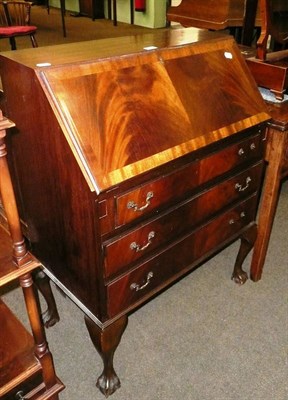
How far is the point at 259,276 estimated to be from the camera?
6.63ft

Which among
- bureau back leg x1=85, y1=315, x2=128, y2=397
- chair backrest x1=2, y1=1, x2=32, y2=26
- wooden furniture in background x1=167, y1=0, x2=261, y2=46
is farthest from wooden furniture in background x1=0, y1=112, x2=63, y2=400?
chair backrest x1=2, y1=1, x2=32, y2=26

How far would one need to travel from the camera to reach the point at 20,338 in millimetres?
1323

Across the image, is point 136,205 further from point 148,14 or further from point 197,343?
point 148,14

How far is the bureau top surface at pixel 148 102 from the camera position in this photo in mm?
1040

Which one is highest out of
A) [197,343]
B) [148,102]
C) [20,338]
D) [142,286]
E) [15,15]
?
[148,102]

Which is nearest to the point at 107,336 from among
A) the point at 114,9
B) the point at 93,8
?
the point at 114,9

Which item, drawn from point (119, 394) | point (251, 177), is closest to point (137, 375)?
point (119, 394)

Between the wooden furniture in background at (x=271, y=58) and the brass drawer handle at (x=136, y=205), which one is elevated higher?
the wooden furniture in background at (x=271, y=58)

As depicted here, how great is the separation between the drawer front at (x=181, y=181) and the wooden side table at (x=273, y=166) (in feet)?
0.23

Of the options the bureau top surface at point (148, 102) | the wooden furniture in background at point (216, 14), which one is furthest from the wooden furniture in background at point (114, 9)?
the bureau top surface at point (148, 102)

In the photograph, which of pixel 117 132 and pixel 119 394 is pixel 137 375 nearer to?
pixel 119 394

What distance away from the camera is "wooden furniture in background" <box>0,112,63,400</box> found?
3.44 feet

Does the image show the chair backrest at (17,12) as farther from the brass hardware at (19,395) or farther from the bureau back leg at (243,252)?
the brass hardware at (19,395)

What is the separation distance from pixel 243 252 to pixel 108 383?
875 millimetres
